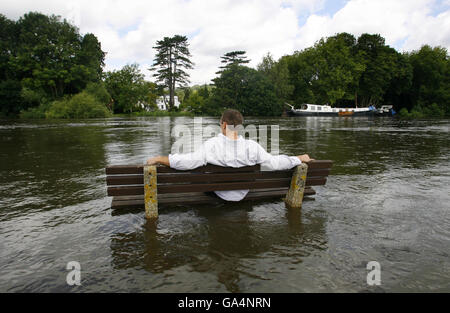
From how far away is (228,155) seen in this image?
4.10 m

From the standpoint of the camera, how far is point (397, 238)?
12.2ft

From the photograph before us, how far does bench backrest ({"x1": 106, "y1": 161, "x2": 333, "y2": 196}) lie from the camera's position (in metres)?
3.90

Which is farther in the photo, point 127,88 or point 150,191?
point 127,88

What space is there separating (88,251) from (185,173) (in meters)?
1.59

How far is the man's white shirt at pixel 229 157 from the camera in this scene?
12.9ft

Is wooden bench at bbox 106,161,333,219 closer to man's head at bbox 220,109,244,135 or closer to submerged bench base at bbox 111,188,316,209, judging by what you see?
submerged bench base at bbox 111,188,316,209

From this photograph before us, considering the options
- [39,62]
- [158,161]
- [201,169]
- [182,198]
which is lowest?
[182,198]

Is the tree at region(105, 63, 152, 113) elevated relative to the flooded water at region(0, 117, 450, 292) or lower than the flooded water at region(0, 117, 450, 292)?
elevated

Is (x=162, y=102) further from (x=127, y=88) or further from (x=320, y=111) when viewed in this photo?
(x=320, y=111)

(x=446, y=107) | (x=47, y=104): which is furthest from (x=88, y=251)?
A: (x=446, y=107)

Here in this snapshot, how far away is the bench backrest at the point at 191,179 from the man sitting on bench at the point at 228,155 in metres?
0.10

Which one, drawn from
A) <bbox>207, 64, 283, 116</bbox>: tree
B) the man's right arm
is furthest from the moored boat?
the man's right arm

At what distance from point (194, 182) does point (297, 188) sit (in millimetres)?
1790

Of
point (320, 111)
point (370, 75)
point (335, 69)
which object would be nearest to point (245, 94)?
point (320, 111)
